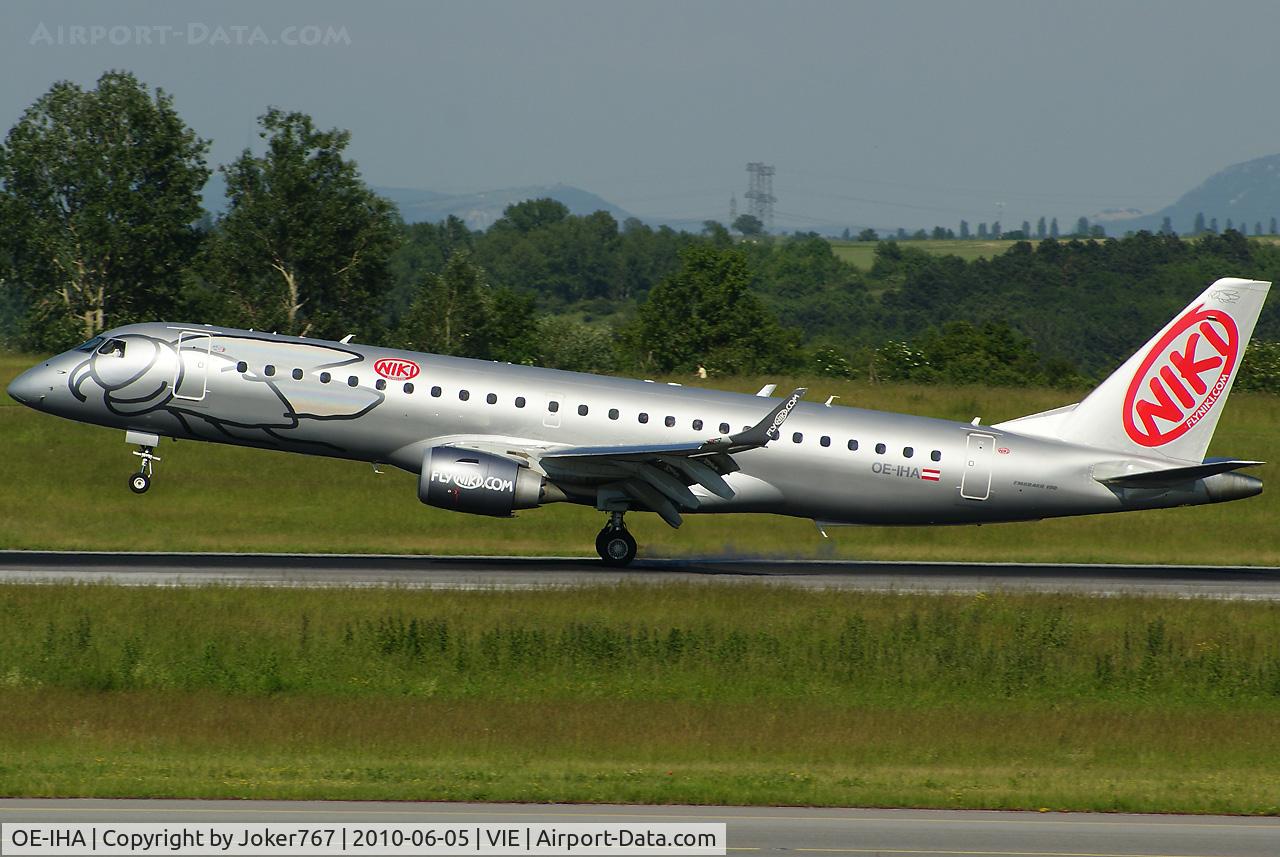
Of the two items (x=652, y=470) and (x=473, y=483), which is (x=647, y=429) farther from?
(x=473, y=483)

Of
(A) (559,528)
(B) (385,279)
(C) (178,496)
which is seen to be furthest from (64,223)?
(A) (559,528)

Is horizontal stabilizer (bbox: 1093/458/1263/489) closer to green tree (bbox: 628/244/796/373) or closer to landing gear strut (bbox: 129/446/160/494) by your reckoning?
landing gear strut (bbox: 129/446/160/494)

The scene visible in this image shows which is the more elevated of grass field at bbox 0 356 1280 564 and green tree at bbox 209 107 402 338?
green tree at bbox 209 107 402 338

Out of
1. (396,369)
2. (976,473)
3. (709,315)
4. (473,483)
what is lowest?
(473,483)

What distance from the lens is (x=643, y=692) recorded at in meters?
25.7

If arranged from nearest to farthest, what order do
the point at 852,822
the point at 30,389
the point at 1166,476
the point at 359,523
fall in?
the point at 852,822 → the point at 1166,476 → the point at 30,389 → the point at 359,523

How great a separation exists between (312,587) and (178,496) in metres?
16.8

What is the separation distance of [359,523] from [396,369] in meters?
11.0

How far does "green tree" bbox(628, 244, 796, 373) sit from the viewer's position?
9681 cm

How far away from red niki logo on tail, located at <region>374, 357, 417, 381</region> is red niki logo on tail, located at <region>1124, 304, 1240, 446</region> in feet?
55.4

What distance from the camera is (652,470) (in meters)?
34.2

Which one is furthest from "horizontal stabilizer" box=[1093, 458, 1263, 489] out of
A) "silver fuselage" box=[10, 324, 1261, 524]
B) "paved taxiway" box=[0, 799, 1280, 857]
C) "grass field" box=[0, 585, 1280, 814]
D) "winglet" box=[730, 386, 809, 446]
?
"paved taxiway" box=[0, 799, 1280, 857]

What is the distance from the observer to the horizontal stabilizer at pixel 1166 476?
34.1 meters

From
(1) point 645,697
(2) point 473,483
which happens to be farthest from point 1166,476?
(2) point 473,483
